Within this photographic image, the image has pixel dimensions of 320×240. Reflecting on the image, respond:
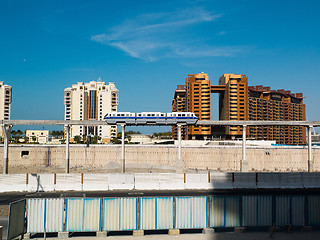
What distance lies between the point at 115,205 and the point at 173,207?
12.4 feet

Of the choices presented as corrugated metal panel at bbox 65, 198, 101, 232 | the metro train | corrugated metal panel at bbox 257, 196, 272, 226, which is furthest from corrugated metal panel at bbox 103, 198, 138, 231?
the metro train

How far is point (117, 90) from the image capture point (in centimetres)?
17400

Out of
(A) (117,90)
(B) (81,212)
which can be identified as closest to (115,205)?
(B) (81,212)

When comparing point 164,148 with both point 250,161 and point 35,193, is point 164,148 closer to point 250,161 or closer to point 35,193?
point 250,161

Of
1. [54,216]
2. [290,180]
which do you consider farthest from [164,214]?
[290,180]

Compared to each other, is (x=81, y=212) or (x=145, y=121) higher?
(x=145, y=121)

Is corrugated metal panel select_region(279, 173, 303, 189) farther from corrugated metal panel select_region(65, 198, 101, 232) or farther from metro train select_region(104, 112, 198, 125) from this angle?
corrugated metal panel select_region(65, 198, 101, 232)

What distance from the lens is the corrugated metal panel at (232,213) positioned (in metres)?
18.8

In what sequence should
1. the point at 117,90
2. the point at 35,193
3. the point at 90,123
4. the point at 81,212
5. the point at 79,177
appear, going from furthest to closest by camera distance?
the point at 117,90
the point at 90,123
the point at 79,177
the point at 35,193
the point at 81,212

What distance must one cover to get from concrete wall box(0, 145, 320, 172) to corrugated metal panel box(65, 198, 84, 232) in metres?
54.8

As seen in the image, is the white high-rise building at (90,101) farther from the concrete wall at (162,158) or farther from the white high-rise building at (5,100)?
the concrete wall at (162,158)

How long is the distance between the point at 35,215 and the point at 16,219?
130cm

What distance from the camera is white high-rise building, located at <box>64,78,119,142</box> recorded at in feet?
552

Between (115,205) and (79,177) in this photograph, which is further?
(79,177)
